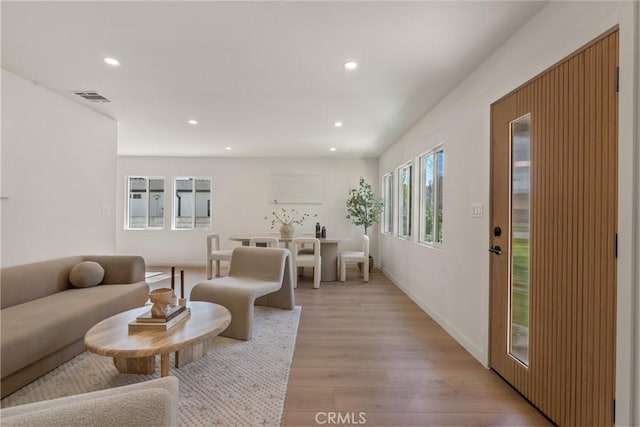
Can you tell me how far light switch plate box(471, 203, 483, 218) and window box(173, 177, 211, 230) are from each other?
5806mm

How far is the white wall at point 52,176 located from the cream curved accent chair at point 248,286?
172 cm

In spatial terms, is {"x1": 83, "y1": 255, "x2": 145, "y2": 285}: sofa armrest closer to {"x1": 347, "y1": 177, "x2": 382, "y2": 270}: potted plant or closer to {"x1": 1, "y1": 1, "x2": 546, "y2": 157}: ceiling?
{"x1": 1, "y1": 1, "x2": 546, "y2": 157}: ceiling

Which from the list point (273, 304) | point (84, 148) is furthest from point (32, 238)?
point (273, 304)

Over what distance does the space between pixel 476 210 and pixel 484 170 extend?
1.12 ft

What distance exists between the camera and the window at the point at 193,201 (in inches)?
270

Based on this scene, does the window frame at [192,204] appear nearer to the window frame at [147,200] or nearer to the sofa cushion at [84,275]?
the window frame at [147,200]

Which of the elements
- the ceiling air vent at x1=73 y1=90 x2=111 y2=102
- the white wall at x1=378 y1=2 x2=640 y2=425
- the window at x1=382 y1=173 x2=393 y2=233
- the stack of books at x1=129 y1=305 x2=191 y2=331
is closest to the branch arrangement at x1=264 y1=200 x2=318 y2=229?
the window at x1=382 y1=173 x2=393 y2=233

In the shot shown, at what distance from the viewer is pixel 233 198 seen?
6.82m

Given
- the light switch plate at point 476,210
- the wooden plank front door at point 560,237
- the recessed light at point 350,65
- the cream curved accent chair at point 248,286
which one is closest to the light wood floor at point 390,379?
the wooden plank front door at point 560,237

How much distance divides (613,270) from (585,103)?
0.83 m

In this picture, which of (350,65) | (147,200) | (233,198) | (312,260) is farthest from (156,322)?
(147,200)

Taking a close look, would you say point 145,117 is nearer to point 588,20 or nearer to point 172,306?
point 172,306

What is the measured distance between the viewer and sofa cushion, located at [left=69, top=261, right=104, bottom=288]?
114 inches

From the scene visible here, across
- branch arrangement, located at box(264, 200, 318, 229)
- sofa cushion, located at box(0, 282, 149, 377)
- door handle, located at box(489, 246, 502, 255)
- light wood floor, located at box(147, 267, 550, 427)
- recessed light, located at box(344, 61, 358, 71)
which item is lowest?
light wood floor, located at box(147, 267, 550, 427)
